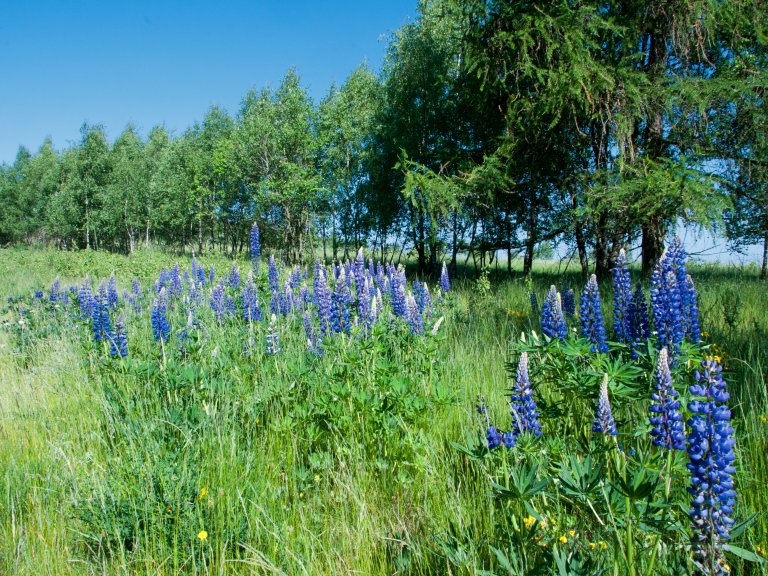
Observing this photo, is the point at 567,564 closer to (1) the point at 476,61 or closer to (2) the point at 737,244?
(1) the point at 476,61

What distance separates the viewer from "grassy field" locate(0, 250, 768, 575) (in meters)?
1.71

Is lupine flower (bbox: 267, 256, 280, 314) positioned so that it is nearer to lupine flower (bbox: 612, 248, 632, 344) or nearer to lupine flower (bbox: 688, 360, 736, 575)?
lupine flower (bbox: 612, 248, 632, 344)

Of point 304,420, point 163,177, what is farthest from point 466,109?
point 163,177

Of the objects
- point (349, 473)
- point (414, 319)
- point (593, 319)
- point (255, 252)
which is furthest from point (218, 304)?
point (593, 319)

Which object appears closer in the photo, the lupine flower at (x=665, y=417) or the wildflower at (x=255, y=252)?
the lupine flower at (x=665, y=417)

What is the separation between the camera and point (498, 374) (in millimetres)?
4008

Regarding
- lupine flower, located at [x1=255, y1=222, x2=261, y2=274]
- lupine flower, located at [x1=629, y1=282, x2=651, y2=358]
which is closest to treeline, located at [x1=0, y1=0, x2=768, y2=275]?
lupine flower, located at [x1=255, y1=222, x2=261, y2=274]

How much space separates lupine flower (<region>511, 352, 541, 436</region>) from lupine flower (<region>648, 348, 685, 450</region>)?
1.48 ft

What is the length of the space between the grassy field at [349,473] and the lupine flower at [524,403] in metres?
0.08

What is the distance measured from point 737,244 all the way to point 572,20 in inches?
343

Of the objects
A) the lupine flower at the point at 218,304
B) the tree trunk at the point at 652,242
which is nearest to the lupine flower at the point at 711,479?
the lupine flower at the point at 218,304

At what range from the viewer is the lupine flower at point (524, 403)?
1.94 m

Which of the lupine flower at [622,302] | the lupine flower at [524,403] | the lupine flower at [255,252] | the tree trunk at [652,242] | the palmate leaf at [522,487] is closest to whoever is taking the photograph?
the palmate leaf at [522,487]

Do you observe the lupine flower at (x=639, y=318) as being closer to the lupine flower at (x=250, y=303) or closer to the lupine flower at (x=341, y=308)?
the lupine flower at (x=341, y=308)
